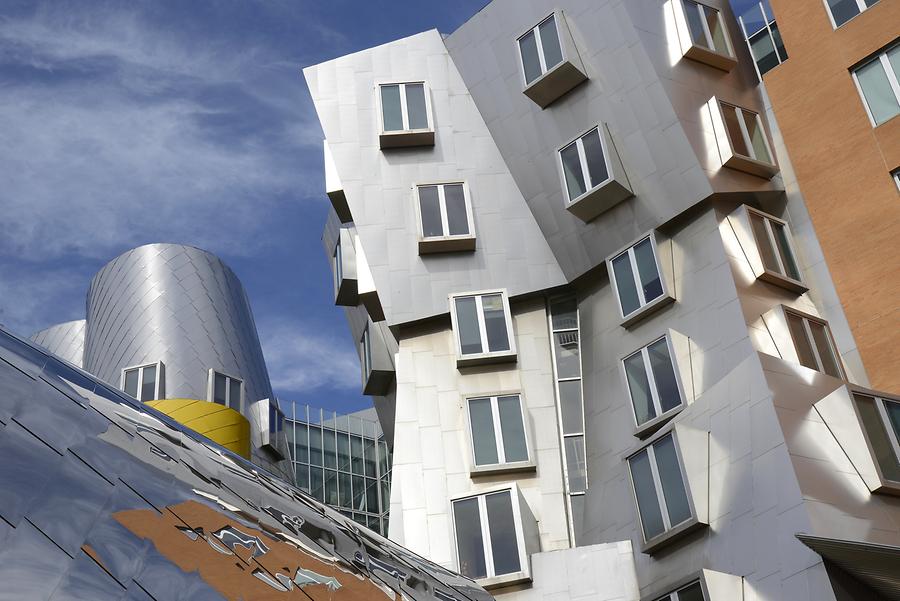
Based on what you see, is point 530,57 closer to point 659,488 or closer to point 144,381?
point 659,488

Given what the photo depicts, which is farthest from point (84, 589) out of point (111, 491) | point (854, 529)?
point (854, 529)

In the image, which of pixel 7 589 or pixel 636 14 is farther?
pixel 636 14

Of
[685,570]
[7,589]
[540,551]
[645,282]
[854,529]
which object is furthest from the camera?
[645,282]

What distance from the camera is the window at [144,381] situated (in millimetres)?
41625

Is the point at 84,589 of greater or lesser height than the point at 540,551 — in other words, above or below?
below

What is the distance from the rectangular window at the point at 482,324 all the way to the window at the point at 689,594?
8541mm

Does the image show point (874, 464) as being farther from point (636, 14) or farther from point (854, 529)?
point (636, 14)

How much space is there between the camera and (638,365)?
25750mm

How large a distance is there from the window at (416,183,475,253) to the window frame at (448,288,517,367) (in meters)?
1.46

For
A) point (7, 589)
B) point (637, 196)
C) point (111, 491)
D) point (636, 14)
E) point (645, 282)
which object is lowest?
point (7, 589)

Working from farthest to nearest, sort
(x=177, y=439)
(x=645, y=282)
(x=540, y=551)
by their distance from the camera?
(x=645, y=282) → (x=540, y=551) → (x=177, y=439)

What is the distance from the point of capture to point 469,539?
24500mm

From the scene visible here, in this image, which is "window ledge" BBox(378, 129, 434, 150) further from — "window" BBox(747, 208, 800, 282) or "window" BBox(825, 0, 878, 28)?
"window" BBox(825, 0, 878, 28)

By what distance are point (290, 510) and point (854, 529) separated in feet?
32.9
